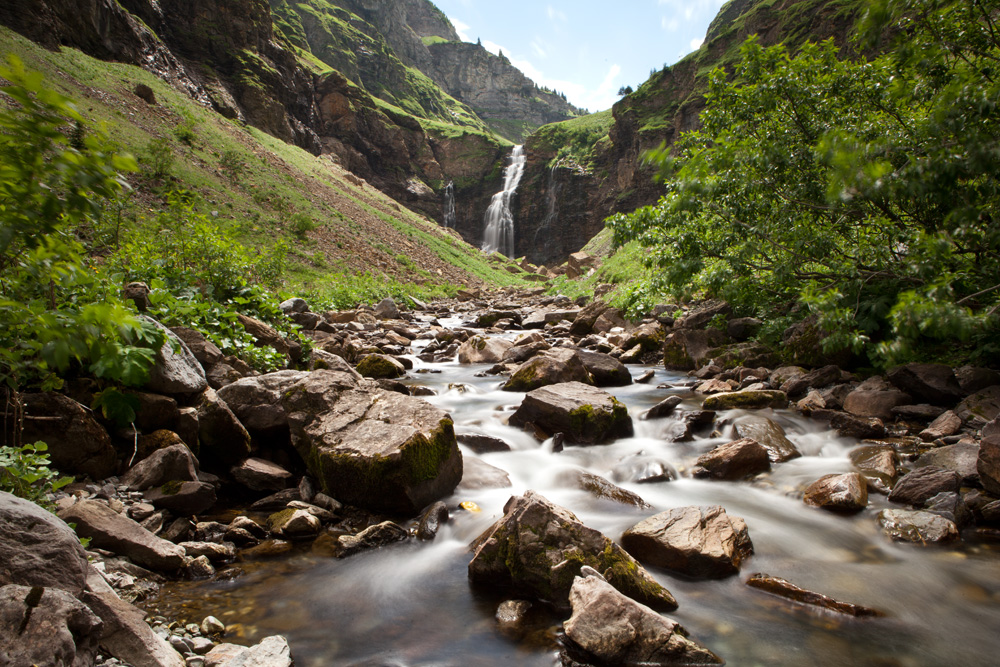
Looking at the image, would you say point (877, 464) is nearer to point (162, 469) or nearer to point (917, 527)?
point (917, 527)

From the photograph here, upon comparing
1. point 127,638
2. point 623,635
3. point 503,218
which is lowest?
point 127,638

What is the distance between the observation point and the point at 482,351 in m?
12.7

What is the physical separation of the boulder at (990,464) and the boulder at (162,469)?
7.18 meters

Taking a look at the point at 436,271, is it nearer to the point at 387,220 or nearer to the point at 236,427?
the point at 387,220

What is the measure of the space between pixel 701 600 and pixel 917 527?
7.43 feet

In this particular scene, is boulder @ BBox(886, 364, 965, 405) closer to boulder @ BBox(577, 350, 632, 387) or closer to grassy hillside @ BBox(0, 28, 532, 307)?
boulder @ BBox(577, 350, 632, 387)

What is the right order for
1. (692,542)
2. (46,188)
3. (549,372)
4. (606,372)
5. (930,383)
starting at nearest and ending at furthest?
1. (46,188)
2. (692,542)
3. (930,383)
4. (549,372)
5. (606,372)

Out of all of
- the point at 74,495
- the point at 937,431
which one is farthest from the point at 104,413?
the point at 937,431

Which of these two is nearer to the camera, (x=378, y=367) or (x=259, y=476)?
(x=259, y=476)

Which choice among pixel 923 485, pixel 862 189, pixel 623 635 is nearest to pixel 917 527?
pixel 923 485

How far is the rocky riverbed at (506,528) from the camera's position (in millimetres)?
2980

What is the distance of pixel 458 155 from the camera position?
87062 mm

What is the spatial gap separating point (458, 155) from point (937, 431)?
88.6 m

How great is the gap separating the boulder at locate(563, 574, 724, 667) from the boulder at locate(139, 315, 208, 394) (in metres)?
4.40
